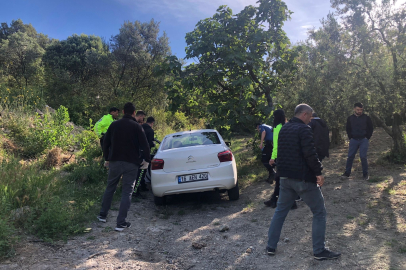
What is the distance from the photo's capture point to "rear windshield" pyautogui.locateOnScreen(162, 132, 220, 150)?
20.9 ft

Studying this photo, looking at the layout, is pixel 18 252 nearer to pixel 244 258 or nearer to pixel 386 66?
pixel 244 258

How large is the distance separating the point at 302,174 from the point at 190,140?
11.2 feet

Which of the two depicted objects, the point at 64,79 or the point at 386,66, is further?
the point at 64,79

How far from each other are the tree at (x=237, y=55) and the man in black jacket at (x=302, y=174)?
528 cm

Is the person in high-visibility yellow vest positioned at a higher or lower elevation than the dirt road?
higher

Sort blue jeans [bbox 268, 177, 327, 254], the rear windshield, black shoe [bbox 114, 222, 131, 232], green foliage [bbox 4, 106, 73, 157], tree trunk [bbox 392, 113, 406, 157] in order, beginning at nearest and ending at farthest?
1. blue jeans [bbox 268, 177, 327, 254]
2. black shoe [bbox 114, 222, 131, 232]
3. the rear windshield
4. tree trunk [bbox 392, 113, 406, 157]
5. green foliage [bbox 4, 106, 73, 157]

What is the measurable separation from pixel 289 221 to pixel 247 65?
5651 millimetres

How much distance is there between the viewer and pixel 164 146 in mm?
6434

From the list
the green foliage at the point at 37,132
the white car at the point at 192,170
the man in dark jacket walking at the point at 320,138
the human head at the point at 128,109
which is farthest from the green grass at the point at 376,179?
the green foliage at the point at 37,132

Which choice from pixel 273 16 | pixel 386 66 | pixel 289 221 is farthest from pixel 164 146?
pixel 386 66

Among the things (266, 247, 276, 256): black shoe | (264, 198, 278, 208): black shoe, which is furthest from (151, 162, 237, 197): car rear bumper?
(266, 247, 276, 256): black shoe

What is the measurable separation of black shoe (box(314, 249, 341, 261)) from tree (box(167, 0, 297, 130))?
5991mm

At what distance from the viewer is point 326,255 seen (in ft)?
11.2

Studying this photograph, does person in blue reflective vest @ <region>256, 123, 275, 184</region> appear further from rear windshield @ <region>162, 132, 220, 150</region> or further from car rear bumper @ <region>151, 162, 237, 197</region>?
car rear bumper @ <region>151, 162, 237, 197</region>
